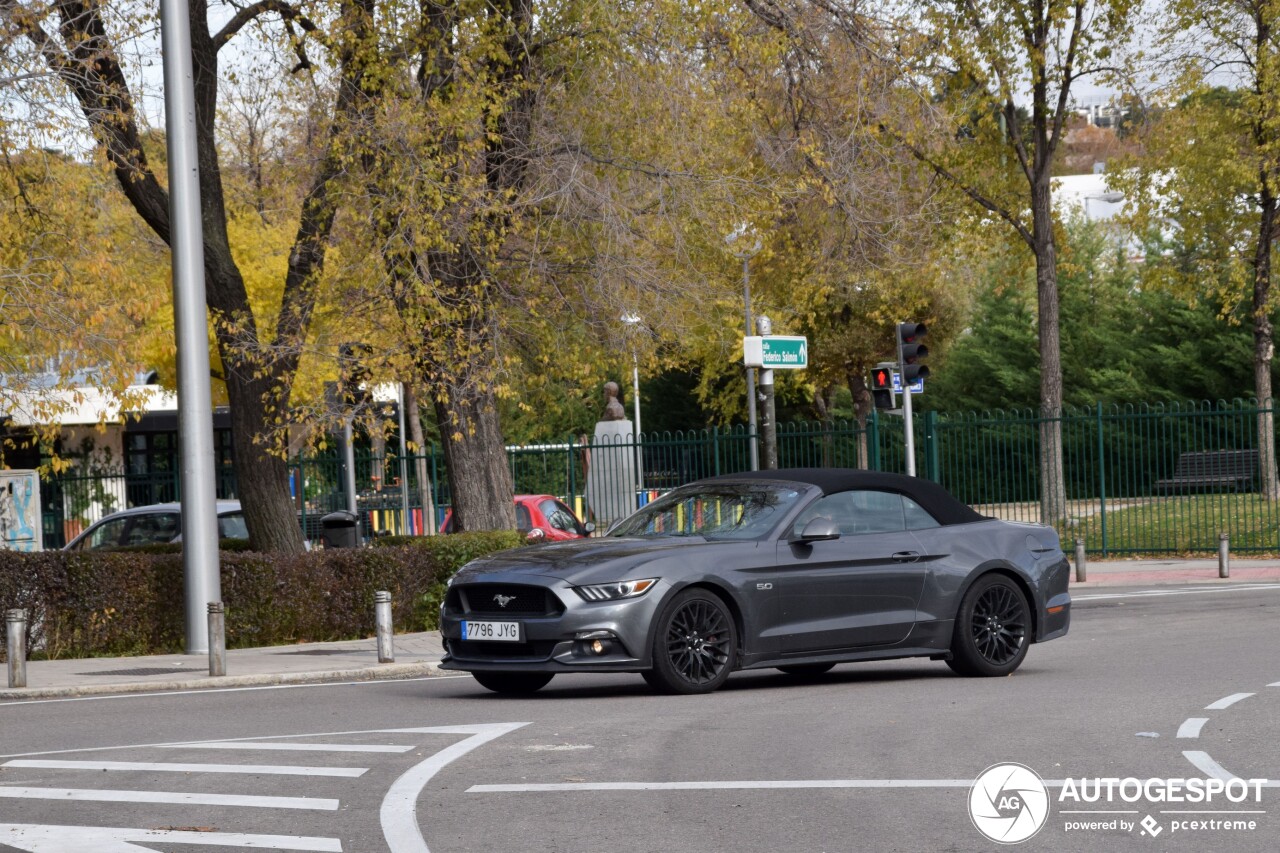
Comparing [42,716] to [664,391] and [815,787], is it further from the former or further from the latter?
[664,391]

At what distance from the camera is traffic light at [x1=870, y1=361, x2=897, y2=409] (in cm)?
2169

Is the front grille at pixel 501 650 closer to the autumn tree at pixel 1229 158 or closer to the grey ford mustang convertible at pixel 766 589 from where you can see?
the grey ford mustang convertible at pixel 766 589

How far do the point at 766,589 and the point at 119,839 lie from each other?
5.71m

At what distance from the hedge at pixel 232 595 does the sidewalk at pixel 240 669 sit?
1.02ft

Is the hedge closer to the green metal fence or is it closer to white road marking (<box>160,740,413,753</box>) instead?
white road marking (<box>160,740,413,753</box>)

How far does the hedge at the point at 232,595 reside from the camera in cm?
1700

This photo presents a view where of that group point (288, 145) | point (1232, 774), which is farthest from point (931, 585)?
point (288, 145)

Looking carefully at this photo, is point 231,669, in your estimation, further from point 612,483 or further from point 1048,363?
point 1048,363

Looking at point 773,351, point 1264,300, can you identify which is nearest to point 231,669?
point 773,351

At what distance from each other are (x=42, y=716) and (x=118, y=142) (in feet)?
22.9

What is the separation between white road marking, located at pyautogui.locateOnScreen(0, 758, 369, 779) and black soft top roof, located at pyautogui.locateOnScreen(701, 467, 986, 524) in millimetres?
4758

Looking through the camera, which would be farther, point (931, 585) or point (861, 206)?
point (861, 206)

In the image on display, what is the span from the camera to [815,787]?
798 cm

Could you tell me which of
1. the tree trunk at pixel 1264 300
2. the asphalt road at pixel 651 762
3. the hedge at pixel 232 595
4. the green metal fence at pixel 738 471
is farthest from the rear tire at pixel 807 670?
the tree trunk at pixel 1264 300
